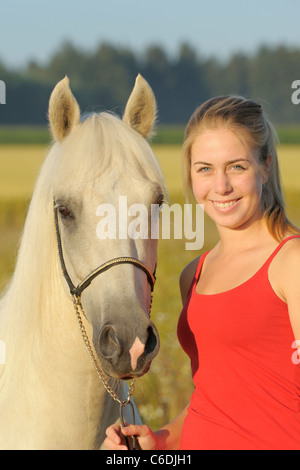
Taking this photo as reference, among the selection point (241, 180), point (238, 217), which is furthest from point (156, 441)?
point (241, 180)

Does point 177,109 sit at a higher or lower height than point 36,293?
higher

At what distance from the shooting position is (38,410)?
294 centimetres

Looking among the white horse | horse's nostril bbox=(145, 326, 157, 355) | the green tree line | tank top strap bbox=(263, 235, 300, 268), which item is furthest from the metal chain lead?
the green tree line

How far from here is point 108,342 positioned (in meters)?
2.54

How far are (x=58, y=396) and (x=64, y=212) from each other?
0.94 meters

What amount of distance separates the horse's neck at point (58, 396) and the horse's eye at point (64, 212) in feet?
1.50

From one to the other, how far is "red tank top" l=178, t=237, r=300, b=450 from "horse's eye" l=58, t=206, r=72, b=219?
32.2 inches

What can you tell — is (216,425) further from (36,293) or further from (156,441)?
(36,293)

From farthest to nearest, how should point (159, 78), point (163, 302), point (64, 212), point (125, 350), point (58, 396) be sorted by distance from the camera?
1. point (159, 78)
2. point (163, 302)
3. point (58, 396)
4. point (64, 212)
5. point (125, 350)

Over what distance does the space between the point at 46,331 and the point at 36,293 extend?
203mm

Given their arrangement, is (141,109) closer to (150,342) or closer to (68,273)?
(68,273)

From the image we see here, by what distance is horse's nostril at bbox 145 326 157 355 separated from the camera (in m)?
2.53

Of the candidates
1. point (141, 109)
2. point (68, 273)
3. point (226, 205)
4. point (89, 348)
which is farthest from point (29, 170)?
point (226, 205)
